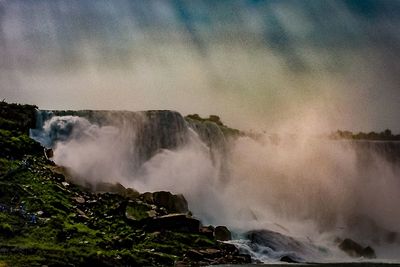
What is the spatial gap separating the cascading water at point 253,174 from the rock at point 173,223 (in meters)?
6.43

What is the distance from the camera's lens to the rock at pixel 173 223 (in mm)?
85375

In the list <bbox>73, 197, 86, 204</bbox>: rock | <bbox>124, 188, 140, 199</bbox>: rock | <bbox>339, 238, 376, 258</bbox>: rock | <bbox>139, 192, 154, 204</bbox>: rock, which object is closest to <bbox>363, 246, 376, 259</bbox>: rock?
<bbox>339, 238, 376, 258</bbox>: rock

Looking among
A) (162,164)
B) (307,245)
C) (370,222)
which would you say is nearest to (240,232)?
(307,245)

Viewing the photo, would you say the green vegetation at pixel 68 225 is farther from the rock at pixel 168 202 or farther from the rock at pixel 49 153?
the rock at pixel 168 202

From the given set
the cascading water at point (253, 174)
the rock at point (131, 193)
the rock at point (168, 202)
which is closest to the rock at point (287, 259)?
the cascading water at point (253, 174)

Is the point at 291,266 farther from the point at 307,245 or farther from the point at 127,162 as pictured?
the point at 127,162

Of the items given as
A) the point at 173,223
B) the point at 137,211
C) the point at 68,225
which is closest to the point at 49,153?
the point at 137,211

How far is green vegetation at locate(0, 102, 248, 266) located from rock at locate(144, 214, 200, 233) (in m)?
0.69

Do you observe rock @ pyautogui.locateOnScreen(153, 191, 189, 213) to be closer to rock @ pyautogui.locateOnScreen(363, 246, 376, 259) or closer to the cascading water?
the cascading water

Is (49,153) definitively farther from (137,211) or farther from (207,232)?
(207,232)

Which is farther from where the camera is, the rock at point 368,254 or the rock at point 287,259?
the rock at point 368,254

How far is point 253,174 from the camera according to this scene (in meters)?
135

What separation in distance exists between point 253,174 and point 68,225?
60.4 m

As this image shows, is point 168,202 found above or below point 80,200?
below
